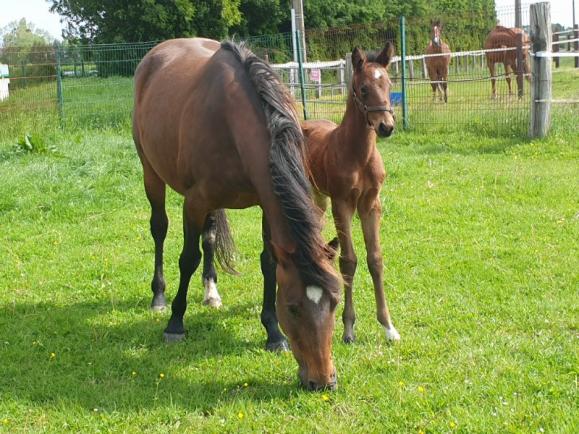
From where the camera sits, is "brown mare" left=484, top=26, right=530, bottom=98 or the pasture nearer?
the pasture

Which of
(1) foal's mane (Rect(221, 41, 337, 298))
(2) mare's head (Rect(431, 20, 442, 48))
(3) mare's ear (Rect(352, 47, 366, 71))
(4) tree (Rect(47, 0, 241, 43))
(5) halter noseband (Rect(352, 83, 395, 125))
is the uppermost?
(4) tree (Rect(47, 0, 241, 43))

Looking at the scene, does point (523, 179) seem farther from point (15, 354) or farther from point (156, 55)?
point (15, 354)

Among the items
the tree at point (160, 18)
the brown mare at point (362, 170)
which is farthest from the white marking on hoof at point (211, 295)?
the tree at point (160, 18)

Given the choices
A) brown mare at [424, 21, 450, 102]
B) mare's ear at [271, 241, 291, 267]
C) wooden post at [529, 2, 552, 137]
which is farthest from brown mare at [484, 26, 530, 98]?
mare's ear at [271, 241, 291, 267]

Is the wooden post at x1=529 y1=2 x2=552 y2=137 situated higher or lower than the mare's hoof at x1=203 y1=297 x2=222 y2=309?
higher

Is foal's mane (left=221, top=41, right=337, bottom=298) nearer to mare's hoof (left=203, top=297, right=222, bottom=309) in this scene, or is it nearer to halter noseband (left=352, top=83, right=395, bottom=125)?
halter noseband (left=352, top=83, right=395, bottom=125)

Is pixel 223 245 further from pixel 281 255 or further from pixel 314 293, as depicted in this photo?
pixel 314 293

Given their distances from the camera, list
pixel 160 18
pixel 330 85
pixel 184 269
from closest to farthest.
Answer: pixel 184 269, pixel 330 85, pixel 160 18

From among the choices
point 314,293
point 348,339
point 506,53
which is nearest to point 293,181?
point 314,293

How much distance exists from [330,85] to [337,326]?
1144cm

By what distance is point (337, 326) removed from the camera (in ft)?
15.3

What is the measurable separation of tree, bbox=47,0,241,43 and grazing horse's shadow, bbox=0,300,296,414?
69.0ft

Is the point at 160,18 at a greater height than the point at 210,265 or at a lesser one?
greater

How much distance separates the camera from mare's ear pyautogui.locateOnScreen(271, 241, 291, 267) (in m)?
3.48
